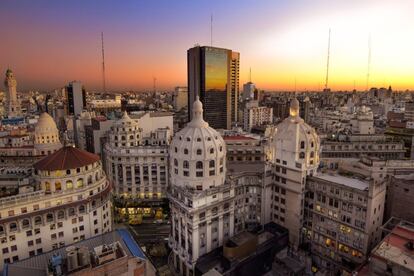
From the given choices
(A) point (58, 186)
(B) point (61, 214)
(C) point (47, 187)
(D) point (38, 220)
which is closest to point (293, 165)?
(B) point (61, 214)

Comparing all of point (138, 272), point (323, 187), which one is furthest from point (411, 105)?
point (138, 272)

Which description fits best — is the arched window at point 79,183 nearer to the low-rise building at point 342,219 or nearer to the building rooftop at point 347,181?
the low-rise building at point 342,219

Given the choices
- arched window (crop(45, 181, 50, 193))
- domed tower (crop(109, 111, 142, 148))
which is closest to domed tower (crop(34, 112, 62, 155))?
domed tower (crop(109, 111, 142, 148))

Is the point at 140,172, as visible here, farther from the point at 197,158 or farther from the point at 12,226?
the point at 12,226

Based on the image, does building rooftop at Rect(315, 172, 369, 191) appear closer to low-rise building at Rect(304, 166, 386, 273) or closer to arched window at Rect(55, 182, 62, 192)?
low-rise building at Rect(304, 166, 386, 273)

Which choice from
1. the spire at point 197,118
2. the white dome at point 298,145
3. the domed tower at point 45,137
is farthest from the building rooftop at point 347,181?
the domed tower at point 45,137

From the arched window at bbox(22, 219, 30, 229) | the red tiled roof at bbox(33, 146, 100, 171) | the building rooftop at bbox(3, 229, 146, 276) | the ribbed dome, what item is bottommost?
the building rooftop at bbox(3, 229, 146, 276)
